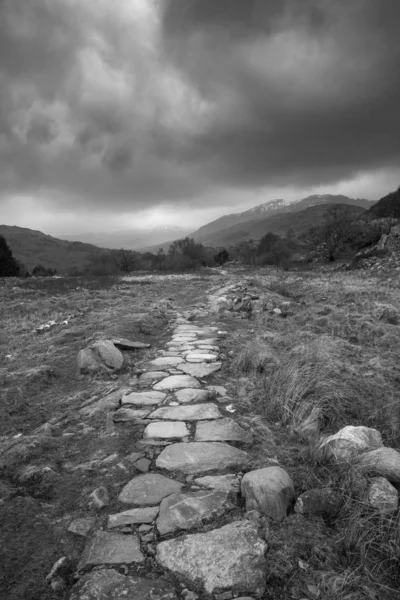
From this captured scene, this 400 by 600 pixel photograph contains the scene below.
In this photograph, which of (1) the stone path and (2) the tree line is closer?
(1) the stone path

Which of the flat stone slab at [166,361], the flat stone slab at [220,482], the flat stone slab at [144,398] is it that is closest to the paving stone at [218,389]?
the flat stone slab at [144,398]

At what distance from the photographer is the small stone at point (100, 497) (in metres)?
2.49

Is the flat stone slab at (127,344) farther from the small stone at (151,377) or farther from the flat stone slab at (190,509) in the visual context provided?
the flat stone slab at (190,509)

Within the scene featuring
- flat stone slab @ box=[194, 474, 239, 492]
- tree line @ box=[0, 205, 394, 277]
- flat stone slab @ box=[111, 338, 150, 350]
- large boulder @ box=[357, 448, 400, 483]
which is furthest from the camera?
tree line @ box=[0, 205, 394, 277]

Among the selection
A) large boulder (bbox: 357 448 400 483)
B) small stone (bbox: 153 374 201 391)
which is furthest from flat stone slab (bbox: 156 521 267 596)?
small stone (bbox: 153 374 201 391)

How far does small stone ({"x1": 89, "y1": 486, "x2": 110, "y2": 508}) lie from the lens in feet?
8.18

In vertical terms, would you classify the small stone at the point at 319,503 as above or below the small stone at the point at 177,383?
above

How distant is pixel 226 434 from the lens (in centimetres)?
348

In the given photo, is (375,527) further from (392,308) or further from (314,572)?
(392,308)

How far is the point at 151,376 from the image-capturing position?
529 cm

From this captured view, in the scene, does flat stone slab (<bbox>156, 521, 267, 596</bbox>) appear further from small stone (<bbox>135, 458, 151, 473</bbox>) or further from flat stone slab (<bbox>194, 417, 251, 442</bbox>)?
flat stone slab (<bbox>194, 417, 251, 442</bbox>)

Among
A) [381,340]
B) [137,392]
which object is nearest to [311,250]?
[381,340]

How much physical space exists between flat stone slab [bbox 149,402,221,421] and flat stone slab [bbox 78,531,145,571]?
1.71 m

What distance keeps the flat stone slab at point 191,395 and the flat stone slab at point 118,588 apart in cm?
246
